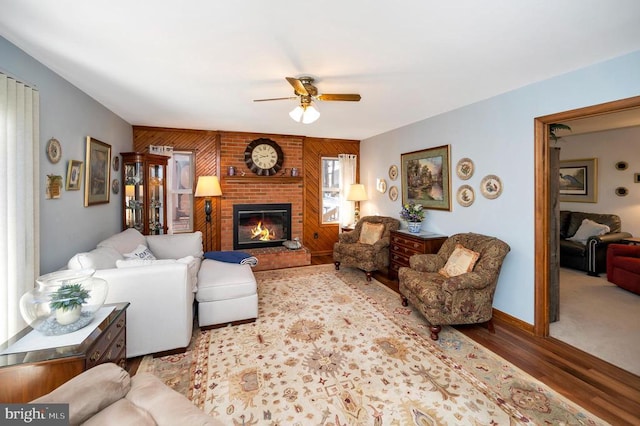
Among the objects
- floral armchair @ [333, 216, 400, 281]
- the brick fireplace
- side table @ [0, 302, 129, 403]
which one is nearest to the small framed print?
side table @ [0, 302, 129, 403]

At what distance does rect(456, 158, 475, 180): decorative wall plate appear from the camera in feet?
11.7

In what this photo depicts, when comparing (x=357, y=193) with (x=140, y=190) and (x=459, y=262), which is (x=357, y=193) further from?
(x=140, y=190)

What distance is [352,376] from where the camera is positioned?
2.21 meters

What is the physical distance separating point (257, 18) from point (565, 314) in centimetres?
429

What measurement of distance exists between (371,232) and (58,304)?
164 inches

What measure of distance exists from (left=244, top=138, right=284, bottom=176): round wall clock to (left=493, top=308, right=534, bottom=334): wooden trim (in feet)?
14.0

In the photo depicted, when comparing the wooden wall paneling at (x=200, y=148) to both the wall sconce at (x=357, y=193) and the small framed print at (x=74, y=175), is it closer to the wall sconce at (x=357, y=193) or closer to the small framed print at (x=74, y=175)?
the small framed print at (x=74, y=175)

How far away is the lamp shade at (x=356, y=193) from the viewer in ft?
19.0

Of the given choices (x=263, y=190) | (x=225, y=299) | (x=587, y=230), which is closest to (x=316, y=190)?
(x=263, y=190)

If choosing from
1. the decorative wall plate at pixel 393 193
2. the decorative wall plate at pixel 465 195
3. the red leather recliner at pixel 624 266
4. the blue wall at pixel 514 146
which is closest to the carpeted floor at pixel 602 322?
the red leather recliner at pixel 624 266

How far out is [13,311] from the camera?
1.92 meters

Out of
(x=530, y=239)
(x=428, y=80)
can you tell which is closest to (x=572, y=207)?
(x=530, y=239)

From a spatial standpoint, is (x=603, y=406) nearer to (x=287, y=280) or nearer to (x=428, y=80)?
(x=428, y=80)

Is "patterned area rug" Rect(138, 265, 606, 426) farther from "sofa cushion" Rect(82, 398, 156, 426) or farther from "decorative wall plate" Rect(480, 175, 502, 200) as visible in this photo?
"decorative wall plate" Rect(480, 175, 502, 200)
